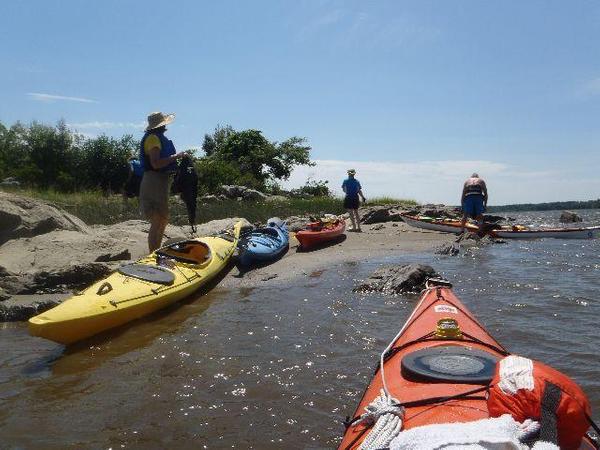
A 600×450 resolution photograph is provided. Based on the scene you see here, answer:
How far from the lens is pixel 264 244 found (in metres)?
8.74

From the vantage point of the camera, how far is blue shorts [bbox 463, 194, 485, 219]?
465 inches

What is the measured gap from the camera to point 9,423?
3.08 meters

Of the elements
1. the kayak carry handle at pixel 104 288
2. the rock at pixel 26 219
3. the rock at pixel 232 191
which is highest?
the rock at pixel 232 191

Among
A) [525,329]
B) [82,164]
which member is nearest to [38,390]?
[525,329]

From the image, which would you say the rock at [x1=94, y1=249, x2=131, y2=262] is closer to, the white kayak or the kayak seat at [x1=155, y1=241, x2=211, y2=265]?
the kayak seat at [x1=155, y1=241, x2=211, y2=265]

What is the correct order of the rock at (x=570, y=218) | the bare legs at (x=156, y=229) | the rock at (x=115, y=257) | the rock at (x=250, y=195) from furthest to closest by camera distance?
the rock at (x=570, y=218)
the rock at (x=250, y=195)
the rock at (x=115, y=257)
the bare legs at (x=156, y=229)

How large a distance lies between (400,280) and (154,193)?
3.39m

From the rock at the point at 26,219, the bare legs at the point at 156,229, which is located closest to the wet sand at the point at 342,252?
the bare legs at the point at 156,229

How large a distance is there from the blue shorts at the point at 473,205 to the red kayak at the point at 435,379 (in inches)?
355

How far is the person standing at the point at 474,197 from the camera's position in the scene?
38.7 ft

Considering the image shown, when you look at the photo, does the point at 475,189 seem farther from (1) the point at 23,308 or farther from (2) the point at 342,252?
(1) the point at 23,308

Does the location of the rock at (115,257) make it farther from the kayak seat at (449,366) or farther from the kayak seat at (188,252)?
the kayak seat at (449,366)

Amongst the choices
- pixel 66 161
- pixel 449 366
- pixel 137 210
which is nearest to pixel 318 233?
pixel 137 210

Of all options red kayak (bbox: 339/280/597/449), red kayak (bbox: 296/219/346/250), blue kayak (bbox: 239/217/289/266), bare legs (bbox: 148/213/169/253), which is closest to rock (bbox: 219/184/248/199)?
red kayak (bbox: 296/219/346/250)
